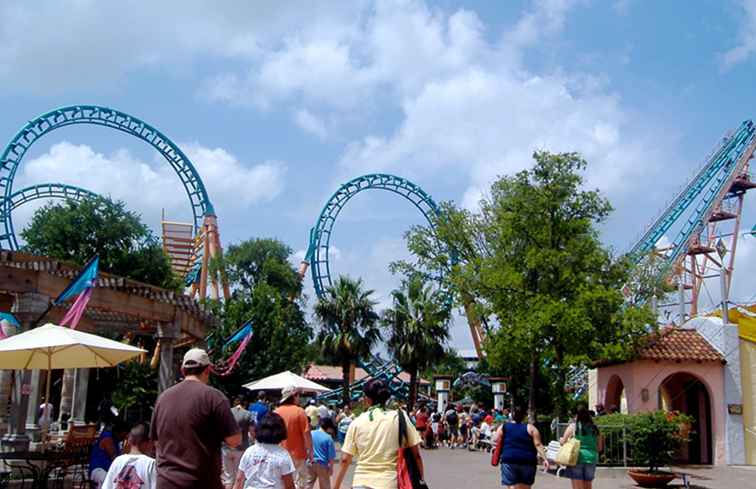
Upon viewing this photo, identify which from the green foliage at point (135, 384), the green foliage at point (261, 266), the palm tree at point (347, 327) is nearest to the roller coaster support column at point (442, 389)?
the palm tree at point (347, 327)

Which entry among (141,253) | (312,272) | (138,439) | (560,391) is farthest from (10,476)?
(312,272)

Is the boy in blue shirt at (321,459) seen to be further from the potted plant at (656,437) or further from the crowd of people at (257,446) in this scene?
the potted plant at (656,437)

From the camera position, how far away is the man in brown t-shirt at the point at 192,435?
17.0ft

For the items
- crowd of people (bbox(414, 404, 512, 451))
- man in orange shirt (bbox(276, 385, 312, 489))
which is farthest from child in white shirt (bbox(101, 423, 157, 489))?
crowd of people (bbox(414, 404, 512, 451))

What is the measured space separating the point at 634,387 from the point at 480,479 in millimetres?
8280

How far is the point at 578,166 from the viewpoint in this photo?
2683 centimetres

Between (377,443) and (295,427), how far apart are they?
9.27 feet

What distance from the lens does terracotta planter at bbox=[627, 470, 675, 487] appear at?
16.6m

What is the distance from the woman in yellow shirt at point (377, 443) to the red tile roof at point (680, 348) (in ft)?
61.4

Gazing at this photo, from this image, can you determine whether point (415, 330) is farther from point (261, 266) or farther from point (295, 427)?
point (295, 427)

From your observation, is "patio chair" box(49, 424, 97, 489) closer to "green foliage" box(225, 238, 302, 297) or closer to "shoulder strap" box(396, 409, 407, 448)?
"shoulder strap" box(396, 409, 407, 448)

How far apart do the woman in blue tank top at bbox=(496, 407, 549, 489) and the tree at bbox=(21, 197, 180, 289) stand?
93.5 ft

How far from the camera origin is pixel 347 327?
40656mm

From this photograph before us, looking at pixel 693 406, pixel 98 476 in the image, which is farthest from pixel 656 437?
pixel 98 476
